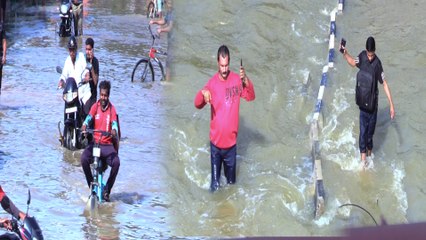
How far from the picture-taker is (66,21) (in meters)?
26.8

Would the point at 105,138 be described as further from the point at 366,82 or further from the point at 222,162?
the point at 366,82

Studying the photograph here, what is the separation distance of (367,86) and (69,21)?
49.3 feet

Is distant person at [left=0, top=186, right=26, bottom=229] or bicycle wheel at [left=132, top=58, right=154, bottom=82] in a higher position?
distant person at [left=0, top=186, right=26, bottom=229]

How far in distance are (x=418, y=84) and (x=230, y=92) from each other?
26.8 ft

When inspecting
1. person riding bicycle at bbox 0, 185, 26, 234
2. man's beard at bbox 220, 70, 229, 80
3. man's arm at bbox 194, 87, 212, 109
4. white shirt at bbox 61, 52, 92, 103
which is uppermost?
man's beard at bbox 220, 70, 229, 80

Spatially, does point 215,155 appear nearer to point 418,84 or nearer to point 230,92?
point 230,92

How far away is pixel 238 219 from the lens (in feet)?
37.1

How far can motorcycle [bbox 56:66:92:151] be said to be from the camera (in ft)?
46.3

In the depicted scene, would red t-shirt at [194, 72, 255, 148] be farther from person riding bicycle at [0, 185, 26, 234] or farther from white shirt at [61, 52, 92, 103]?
person riding bicycle at [0, 185, 26, 234]

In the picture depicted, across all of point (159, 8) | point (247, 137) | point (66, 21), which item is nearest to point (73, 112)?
point (247, 137)

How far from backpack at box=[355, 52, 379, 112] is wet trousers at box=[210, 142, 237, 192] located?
220 centimetres

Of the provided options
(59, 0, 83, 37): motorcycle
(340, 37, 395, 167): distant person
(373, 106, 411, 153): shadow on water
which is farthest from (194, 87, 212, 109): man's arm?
(59, 0, 83, 37): motorcycle

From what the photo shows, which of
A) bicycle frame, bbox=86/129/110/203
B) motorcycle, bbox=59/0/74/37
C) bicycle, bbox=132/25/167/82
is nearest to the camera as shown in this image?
bicycle frame, bbox=86/129/110/203

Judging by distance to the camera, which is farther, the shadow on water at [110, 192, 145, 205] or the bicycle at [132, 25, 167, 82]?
the bicycle at [132, 25, 167, 82]
